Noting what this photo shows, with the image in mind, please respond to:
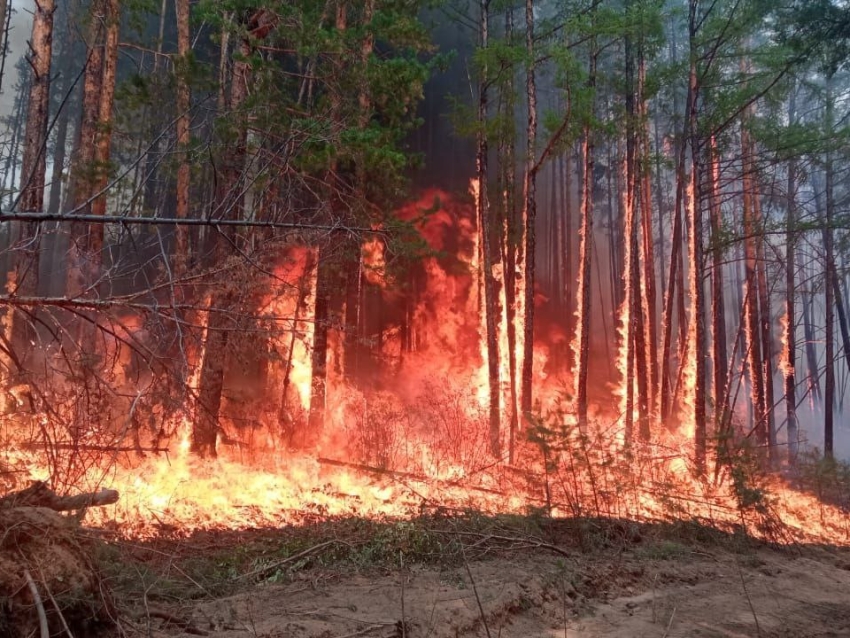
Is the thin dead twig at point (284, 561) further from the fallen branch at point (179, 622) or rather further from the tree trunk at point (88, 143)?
the tree trunk at point (88, 143)

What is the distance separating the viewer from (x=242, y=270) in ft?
16.1

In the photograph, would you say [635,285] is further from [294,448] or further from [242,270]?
[242,270]

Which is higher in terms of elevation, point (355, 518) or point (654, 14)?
point (654, 14)

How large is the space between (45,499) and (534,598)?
13.3ft

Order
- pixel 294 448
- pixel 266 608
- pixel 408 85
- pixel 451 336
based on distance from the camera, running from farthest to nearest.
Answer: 1. pixel 451 336
2. pixel 294 448
3. pixel 408 85
4. pixel 266 608

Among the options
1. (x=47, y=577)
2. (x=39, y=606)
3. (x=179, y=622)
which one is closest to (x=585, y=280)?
(x=179, y=622)

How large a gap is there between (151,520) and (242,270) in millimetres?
4158

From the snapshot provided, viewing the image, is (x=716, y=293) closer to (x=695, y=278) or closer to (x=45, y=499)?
(x=695, y=278)

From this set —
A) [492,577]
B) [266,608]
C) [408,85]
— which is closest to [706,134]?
[408,85]

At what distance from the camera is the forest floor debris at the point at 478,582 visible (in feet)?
14.2

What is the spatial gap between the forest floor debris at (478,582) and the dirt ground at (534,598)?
20 mm

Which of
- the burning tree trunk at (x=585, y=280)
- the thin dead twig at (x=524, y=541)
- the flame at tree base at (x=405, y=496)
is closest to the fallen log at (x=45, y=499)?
the flame at tree base at (x=405, y=496)

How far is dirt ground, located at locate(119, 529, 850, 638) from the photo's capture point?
423 centimetres

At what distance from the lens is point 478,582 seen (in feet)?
17.2
